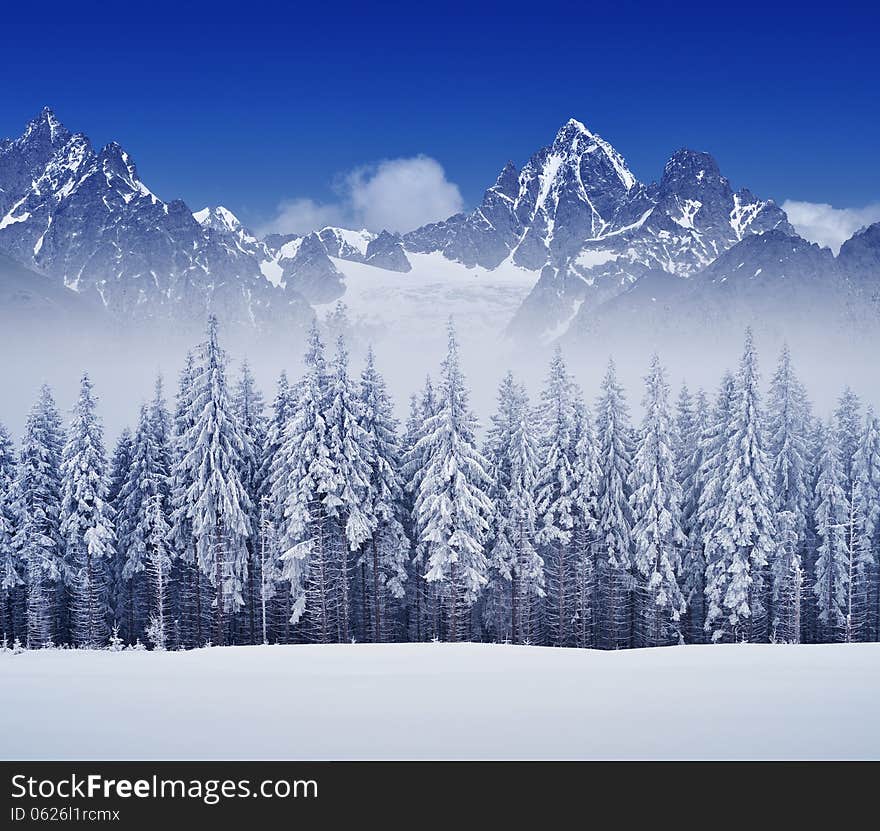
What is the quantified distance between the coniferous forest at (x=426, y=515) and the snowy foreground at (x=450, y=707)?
43.4 feet

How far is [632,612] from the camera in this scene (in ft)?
112

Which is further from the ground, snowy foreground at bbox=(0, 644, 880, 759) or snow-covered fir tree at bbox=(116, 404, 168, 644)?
snow-covered fir tree at bbox=(116, 404, 168, 644)

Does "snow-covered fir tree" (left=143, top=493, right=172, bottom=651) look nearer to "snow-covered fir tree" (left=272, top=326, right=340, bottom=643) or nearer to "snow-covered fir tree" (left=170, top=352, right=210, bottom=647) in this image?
"snow-covered fir tree" (left=170, top=352, right=210, bottom=647)

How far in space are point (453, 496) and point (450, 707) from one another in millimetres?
17347

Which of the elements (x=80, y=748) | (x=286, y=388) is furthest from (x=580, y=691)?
(x=286, y=388)

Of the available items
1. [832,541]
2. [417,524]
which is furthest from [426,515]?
[832,541]

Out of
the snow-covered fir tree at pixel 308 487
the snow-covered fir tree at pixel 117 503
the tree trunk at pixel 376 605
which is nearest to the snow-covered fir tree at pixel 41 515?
the snow-covered fir tree at pixel 117 503

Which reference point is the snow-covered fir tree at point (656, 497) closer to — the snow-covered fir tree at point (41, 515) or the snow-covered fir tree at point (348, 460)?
the snow-covered fir tree at point (348, 460)

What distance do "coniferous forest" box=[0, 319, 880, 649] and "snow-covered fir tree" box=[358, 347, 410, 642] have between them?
0.39ft

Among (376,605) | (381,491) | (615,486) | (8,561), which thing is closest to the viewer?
(376,605)

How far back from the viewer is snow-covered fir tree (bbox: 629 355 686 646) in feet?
99.0

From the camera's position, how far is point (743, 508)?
29281 mm

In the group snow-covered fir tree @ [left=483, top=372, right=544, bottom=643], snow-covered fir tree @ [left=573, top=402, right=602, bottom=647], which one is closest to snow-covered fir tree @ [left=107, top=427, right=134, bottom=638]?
snow-covered fir tree @ [left=483, top=372, right=544, bottom=643]

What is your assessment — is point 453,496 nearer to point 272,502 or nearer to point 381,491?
point 381,491
